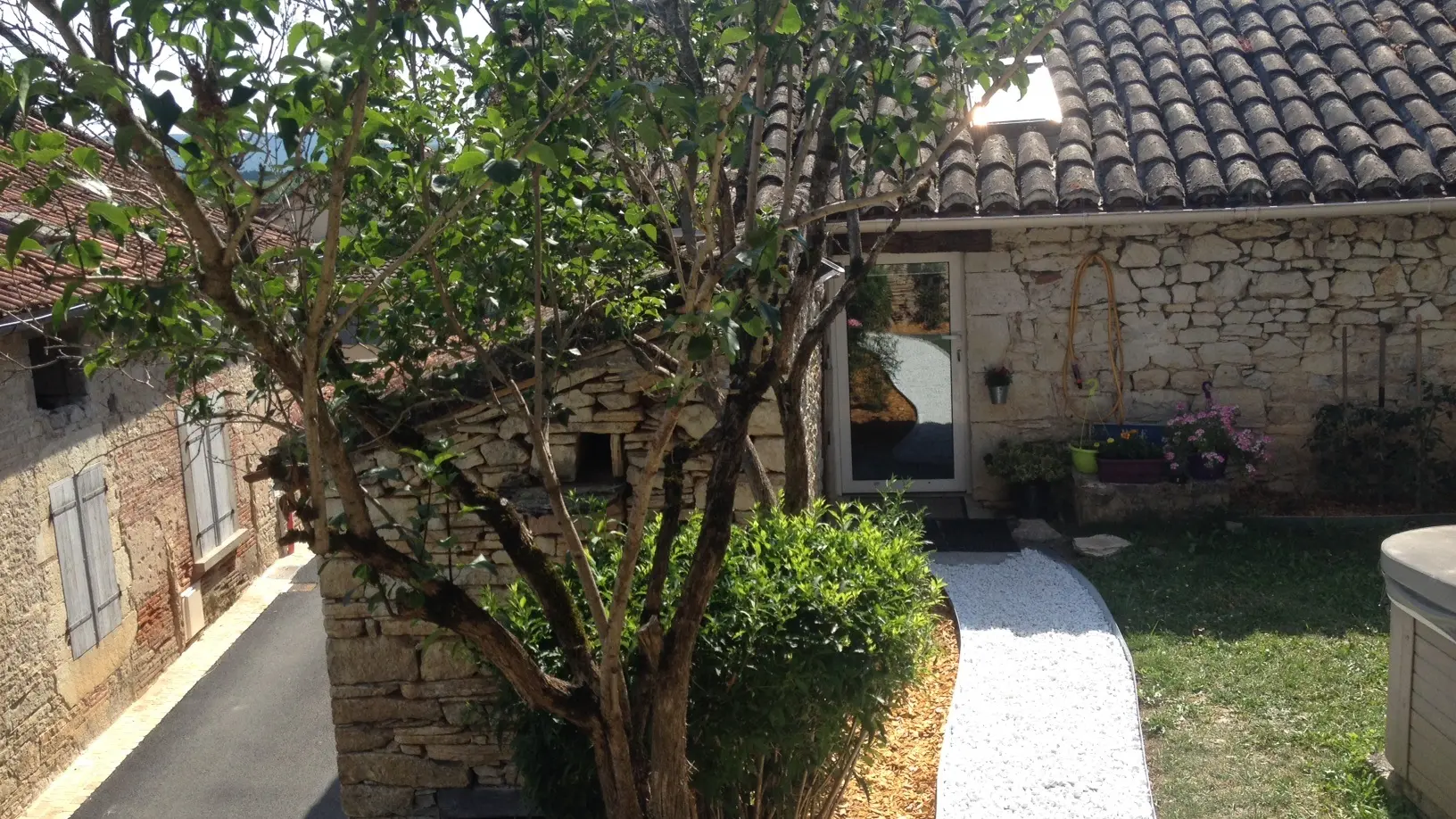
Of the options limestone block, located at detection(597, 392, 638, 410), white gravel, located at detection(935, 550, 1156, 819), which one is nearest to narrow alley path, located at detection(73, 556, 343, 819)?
limestone block, located at detection(597, 392, 638, 410)

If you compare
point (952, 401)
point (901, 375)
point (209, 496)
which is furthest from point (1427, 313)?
point (209, 496)

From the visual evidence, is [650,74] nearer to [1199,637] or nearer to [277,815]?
[1199,637]

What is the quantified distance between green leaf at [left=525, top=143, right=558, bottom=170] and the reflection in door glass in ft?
21.4

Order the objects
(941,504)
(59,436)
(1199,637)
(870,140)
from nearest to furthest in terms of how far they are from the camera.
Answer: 1. (870,140)
2. (1199,637)
3. (59,436)
4. (941,504)

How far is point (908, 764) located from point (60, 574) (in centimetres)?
586

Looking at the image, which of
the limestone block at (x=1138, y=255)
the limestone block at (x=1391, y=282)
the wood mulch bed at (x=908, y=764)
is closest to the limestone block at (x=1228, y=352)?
the limestone block at (x=1138, y=255)

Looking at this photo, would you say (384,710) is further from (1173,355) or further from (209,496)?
(209,496)

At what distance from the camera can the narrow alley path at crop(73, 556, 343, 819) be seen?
7.28 meters

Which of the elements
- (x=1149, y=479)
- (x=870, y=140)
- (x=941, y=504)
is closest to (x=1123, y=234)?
(x=1149, y=479)

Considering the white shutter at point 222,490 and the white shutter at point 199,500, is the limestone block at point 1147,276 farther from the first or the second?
the white shutter at point 222,490

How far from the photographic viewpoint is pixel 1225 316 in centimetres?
873

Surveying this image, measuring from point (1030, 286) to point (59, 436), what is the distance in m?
6.69

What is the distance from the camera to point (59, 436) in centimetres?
837

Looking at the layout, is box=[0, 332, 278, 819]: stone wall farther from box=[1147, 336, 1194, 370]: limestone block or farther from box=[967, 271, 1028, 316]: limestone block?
box=[1147, 336, 1194, 370]: limestone block
